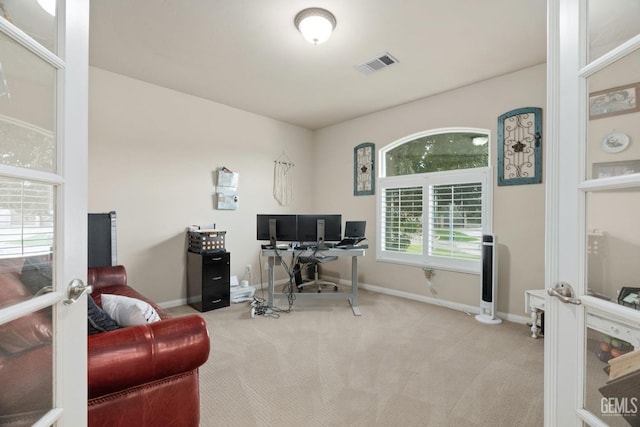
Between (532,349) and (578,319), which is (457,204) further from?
(578,319)

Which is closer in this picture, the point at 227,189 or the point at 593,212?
the point at 593,212

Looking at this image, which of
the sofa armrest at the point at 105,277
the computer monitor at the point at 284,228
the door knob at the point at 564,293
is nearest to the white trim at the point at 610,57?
the door knob at the point at 564,293

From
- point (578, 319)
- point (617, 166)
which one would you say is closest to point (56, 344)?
point (578, 319)

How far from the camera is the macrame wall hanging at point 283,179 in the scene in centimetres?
495

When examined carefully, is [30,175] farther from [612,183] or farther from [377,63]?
[377,63]

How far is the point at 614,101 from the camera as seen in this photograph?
2.86ft

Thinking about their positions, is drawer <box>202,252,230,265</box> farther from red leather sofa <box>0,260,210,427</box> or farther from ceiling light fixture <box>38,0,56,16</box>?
ceiling light fixture <box>38,0,56,16</box>

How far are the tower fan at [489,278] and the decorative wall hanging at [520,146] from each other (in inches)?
29.7

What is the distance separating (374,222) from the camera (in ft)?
15.0

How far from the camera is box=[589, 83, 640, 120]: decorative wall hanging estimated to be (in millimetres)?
825

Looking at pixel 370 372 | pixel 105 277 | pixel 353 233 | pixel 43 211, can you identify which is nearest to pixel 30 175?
pixel 43 211

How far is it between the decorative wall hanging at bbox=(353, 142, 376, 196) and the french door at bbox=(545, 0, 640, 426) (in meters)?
3.58

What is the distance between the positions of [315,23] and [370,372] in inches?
111

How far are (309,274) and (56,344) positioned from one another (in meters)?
4.32
